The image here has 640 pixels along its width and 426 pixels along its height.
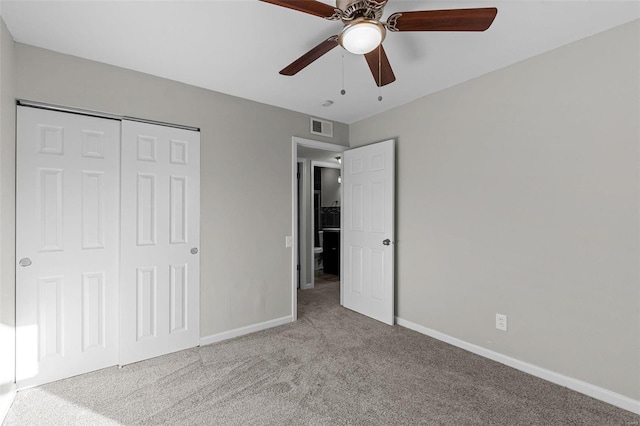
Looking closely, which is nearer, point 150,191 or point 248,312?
point 150,191

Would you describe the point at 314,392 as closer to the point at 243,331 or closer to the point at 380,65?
the point at 243,331

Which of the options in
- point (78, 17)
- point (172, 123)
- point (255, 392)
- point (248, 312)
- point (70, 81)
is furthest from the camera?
point (248, 312)

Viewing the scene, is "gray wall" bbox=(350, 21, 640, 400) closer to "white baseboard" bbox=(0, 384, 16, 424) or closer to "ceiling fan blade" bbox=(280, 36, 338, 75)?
"ceiling fan blade" bbox=(280, 36, 338, 75)

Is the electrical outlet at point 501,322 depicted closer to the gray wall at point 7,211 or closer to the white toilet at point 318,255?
the gray wall at point 7,211

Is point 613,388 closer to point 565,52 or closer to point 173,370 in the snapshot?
point 565,52

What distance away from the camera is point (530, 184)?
2.41 meters

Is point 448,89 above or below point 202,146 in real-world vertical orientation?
A: above

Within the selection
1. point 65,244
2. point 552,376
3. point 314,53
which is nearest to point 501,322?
point 552,376

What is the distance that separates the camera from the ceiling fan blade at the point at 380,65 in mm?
1837

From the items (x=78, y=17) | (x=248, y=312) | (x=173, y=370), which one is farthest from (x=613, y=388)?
(x=78, y=17)

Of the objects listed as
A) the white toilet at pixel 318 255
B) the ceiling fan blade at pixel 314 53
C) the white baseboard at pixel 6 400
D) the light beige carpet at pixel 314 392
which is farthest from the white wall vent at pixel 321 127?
the white baseboard at pixel 6 400

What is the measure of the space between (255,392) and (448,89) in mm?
3100

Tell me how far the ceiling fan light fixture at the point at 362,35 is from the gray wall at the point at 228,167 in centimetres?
184

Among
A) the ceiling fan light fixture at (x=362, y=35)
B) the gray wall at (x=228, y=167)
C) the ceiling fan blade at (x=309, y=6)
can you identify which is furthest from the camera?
the gray wall at (x=228, y=167)
